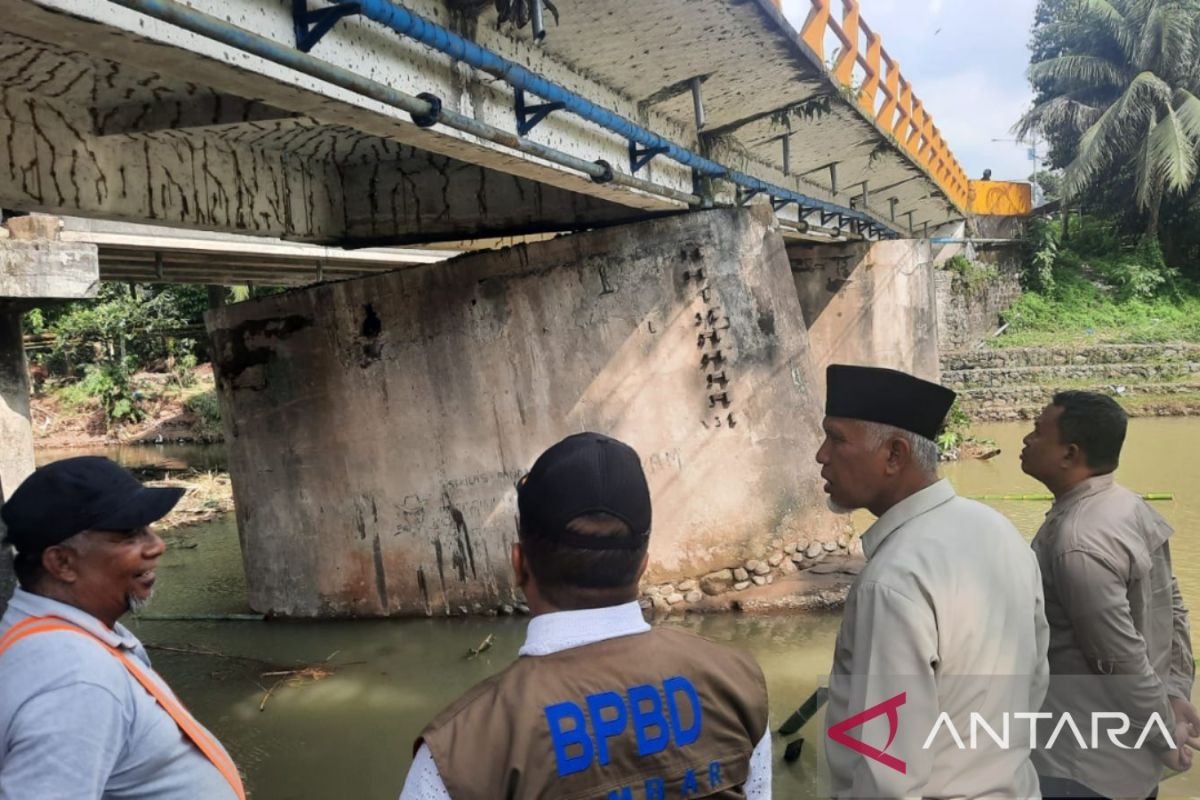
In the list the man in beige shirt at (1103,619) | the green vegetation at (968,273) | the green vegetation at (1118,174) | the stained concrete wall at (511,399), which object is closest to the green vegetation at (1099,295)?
the green vegetation at (1118,174)

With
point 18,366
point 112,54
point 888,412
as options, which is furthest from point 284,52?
point 18,366

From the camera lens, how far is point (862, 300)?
13406 millimetres

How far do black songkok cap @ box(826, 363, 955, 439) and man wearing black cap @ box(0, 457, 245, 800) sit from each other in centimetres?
154

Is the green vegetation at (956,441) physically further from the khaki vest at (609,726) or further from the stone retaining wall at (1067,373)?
the khaki vest at (609,726)

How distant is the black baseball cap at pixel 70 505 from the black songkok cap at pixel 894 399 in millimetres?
1523

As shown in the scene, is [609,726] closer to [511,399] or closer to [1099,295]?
[511,399]

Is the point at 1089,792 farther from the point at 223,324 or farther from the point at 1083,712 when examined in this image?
the point at 223,324

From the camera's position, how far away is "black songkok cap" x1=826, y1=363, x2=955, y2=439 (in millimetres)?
1987

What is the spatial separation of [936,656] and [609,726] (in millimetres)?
751

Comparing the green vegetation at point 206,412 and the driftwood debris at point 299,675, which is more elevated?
the green vegetation at point 206,412

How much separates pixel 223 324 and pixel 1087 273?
76.8 ft

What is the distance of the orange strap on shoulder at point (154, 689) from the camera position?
1631 mm

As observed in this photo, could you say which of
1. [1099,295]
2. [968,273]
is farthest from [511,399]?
[1099,295]

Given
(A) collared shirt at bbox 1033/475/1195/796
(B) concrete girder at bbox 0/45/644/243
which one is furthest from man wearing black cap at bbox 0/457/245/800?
(B) concrete girder at bbox 0/45/644/243
